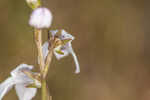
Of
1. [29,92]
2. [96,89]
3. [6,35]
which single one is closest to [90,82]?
[96,89]

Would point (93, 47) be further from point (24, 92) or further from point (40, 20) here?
point (40, 20)

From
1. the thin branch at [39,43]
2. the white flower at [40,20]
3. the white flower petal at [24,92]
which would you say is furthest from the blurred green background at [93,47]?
the white flower at [40,20]

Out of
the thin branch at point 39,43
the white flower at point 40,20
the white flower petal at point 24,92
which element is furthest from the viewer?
the white flower petal at point 24,92

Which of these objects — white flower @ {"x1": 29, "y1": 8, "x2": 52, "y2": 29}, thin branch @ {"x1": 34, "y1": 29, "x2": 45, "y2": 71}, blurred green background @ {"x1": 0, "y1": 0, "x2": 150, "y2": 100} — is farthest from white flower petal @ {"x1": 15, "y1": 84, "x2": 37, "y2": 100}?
blurred green background @ {"x1": 0, "y1": 0, "x2": 150, "y2": 100}

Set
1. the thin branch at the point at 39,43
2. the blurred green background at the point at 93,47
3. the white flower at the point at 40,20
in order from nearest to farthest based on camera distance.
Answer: the white flower at the point at 40,20 → the thin branch at the point at 39,43 → the blurred green background at the point at 93,47

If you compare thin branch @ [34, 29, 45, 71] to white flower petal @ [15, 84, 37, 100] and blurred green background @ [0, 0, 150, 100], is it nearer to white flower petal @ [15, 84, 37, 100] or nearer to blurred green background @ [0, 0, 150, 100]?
white flower petal @ [15, 84, 37, 100]

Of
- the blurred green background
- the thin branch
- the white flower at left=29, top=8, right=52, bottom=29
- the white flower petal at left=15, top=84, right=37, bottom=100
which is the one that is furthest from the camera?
the blurred green background

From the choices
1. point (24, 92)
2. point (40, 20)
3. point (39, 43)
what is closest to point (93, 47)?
point (24, 92)

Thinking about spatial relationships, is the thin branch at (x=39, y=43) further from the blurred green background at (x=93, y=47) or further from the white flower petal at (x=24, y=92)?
the blurred green background at (x=93, y=47)

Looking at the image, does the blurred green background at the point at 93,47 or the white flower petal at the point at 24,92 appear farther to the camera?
the blurred green background at the point at 93,47
